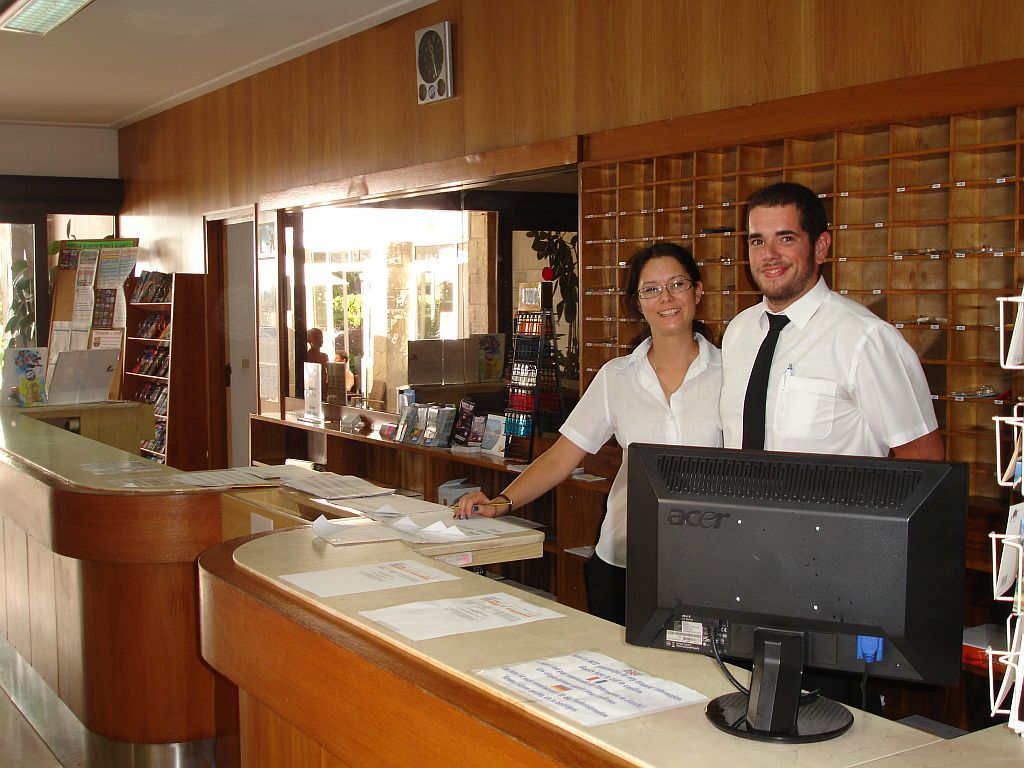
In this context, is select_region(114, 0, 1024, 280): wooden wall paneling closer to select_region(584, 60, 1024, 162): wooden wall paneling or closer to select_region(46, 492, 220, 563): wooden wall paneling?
select_region(584, 60, 1024, 162): wooden wall paneling

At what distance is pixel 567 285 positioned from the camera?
5031 mm

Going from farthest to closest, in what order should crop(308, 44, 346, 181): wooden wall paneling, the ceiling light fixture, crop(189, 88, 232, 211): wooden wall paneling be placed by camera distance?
crop(189, 88, 232, 211): wooden wall paneling, crop(308, 44, 346, 181): wooden wall paneling, the ceiling light fixture

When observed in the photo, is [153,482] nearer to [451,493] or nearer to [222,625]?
[222,625]

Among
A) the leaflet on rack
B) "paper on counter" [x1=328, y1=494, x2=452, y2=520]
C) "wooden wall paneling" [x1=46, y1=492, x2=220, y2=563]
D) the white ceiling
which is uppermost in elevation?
the white ceiling

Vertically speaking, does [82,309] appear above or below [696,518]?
above

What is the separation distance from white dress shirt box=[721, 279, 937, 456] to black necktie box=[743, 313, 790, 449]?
0.6 inches

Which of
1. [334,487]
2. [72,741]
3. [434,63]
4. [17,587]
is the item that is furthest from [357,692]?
[434,63]

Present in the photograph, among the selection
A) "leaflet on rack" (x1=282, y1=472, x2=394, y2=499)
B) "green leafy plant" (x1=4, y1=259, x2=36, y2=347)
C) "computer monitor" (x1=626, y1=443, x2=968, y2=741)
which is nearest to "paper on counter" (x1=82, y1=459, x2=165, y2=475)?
"leaflet on rack" (x1=282, y1=472, x2=394, y2=499)

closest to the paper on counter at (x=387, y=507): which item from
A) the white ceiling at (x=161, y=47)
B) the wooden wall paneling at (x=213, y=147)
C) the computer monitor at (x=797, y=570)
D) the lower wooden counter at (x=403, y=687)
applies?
the lower wooden counter at (x=403, y=687)

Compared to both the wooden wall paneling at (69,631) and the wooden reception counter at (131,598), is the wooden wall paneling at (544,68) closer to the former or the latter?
the wooden reception counter at (131,598)

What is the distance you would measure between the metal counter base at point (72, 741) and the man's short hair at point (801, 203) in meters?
2.65

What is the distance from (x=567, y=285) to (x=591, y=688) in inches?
135

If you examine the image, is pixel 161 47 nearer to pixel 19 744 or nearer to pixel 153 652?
pixel 19 744

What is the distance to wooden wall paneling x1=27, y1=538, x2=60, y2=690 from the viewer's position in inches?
170
